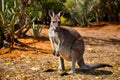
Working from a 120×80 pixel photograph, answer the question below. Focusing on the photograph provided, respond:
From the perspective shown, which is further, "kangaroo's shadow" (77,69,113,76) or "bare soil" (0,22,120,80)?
"kangaroo's shadow" (77,69,113,76)

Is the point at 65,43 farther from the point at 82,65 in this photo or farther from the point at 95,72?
the point at 95,72

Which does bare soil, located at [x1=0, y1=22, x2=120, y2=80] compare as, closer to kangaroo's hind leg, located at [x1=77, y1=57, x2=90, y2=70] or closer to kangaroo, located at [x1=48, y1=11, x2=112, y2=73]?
kangaroo's hind leg, located at [x1=77, y1=57, x2=90, y2=70]

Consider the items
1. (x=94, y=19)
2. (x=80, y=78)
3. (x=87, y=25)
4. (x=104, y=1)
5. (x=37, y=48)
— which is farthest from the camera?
(x=94, y=19)

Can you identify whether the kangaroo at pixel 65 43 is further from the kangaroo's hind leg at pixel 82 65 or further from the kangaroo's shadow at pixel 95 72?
the kangaroo's shadow at pixel 95 72

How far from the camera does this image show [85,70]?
6.59 meters

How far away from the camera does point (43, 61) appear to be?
753 centimetres

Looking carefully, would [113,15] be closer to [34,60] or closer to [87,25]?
[87,25]

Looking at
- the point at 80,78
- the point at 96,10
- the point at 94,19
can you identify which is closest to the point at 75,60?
the point at 80,78

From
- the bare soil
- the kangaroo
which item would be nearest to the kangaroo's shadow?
the bare soil

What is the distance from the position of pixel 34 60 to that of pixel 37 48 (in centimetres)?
136

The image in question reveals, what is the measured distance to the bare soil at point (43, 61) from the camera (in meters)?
6.27

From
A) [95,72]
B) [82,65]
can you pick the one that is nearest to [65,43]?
[82,65]

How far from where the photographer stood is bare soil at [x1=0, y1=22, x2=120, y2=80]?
20.6ft

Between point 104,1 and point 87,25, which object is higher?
point 104,1
